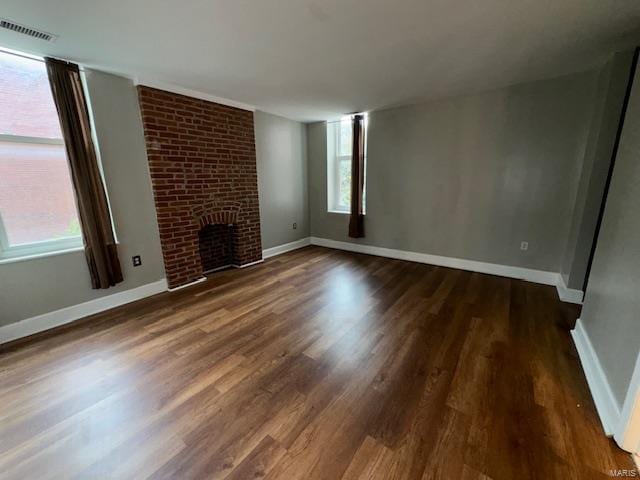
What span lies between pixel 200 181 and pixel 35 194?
1.49 meters

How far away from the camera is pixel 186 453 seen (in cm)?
129

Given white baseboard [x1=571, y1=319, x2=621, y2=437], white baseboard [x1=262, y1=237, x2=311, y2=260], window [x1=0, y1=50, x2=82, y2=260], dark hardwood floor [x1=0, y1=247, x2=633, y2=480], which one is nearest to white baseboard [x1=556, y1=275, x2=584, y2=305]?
dark hardwood floor [x1=0, y1=247, x2=633, y2=480]

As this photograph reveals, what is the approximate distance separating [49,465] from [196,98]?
3.43 meters

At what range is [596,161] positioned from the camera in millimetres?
2535

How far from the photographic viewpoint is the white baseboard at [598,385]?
1.37m

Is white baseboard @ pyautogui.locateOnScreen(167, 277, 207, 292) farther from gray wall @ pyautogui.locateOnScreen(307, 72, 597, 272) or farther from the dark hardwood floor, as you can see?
gray wall @ pyautogui.locateOnScreen(307, 72, 597, 272)

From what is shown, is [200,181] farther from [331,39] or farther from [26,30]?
[331,39]

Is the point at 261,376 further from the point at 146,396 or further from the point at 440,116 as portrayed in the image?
the point at 440,116

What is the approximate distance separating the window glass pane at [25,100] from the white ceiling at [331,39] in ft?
0.58

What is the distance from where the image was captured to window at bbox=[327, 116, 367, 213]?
15.7ft

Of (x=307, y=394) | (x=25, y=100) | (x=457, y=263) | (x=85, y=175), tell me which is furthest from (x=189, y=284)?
(x=457, y=263)

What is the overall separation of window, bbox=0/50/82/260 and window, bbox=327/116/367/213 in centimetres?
362

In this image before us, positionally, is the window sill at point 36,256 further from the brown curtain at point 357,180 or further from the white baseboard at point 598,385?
the white baseboard at point 598,385

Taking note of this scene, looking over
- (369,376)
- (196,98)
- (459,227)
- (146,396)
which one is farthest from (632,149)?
(196,98)
